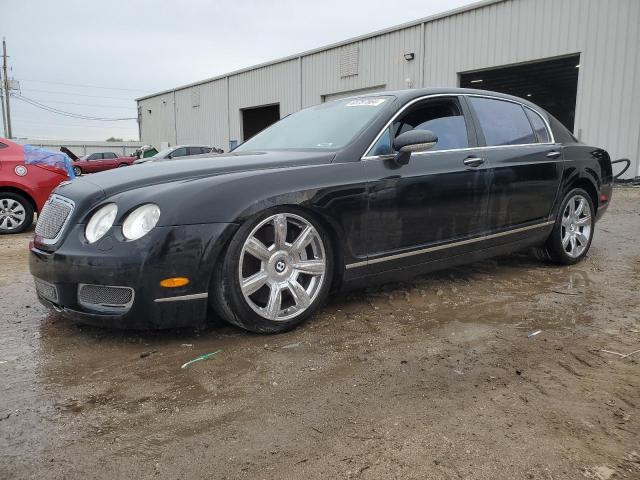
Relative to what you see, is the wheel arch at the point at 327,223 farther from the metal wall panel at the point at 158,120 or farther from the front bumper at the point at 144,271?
the metal wall panel at the point at 158,120

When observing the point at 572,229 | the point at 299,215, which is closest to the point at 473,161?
the point at 299,215

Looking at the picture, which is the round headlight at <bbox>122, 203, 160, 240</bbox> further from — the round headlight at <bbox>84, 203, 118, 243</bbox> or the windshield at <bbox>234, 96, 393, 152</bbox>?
the windshield at <bbox>234, 96, 393, 152</bbox>

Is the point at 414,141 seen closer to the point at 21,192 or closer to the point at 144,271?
the point at 144,271

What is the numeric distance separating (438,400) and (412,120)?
210 centimetres

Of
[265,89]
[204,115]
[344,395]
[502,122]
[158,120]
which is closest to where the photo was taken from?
[344,395]

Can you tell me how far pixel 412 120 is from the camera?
362 cm

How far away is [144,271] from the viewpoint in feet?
8.38

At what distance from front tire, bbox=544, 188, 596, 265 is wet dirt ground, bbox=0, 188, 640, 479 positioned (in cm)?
109

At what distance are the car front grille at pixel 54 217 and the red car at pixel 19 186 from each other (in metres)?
4.84

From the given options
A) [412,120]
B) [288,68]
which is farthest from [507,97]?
[288,68]

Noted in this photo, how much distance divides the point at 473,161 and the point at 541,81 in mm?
18730

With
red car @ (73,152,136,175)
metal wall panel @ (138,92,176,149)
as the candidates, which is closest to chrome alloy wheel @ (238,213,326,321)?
red car @ (73,152,136,175)

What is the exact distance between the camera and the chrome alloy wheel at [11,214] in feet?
23.8

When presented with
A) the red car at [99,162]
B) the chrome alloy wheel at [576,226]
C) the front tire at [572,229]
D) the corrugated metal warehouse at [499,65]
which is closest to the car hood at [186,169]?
the front tire at [572,229]
